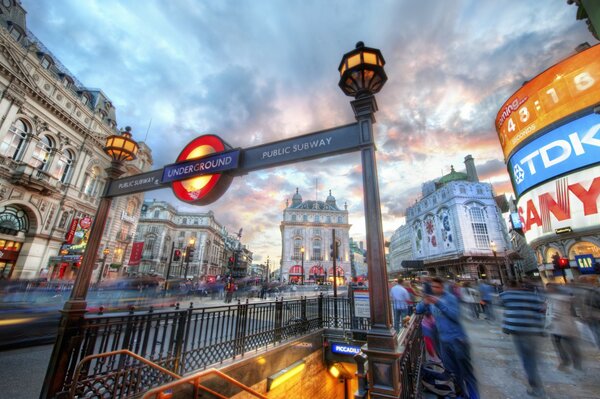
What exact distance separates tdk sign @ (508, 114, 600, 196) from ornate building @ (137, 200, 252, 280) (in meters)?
49.9

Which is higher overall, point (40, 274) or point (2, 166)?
point (2, 166)

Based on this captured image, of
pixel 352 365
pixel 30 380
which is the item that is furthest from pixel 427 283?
pixel 30 380

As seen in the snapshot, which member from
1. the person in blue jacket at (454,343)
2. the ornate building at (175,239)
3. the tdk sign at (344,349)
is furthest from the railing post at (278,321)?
the ornate building at (175,239)

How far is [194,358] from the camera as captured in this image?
5.40 metres

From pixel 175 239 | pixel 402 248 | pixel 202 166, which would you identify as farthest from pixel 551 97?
pixel 402 248

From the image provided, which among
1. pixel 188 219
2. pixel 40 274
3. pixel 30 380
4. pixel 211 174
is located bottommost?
pixel 30 380

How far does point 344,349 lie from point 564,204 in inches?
973

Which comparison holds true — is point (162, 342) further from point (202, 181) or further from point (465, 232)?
point (465, 232)

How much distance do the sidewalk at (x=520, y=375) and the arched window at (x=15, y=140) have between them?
30.6m

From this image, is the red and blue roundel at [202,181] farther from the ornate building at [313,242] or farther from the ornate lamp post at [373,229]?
the ornate building at [313,242]

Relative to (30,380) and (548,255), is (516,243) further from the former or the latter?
(30,380)

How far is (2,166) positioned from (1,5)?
13.5 m

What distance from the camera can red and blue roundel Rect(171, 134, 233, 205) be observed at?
175 inches

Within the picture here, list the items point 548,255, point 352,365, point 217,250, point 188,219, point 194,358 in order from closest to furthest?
point 194,358, point 352,365, point 548,255, point 188,219, point 217,250
